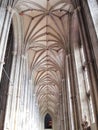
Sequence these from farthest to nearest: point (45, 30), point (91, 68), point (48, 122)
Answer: point (48, 122) < point (45, 30) < point (91, 68)

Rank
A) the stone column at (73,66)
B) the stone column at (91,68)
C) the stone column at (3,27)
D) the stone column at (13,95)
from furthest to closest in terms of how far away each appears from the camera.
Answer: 1. the stone column at (73,66)
2. the stone column at (13,95)
3. the stone column at (3,27)
4. the stone column at (91,68)

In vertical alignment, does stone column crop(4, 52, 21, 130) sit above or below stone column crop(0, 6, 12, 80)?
below

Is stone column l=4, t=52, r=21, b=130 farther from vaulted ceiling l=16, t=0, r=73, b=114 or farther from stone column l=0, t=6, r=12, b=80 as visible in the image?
stone column l=0, t=6, r=12, b=80

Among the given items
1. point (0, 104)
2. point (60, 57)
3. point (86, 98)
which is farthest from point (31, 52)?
point (86, 98)

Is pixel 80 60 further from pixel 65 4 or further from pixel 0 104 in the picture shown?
pixel 0 104

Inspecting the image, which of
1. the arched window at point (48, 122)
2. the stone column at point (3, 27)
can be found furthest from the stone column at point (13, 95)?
the arched window at point (48, 122)

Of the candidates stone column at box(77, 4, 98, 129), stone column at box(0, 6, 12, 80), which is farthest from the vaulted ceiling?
stone column at box(77, 4, 98, 129)

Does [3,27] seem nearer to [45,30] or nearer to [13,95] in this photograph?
[13,95]

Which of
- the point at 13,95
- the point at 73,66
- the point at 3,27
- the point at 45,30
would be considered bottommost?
the point at 13,95

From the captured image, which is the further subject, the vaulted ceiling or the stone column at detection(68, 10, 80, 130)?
the vaulted ceiling

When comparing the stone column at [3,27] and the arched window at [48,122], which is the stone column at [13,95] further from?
the arched window at [48,122]

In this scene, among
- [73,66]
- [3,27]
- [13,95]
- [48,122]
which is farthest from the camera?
[48,122]

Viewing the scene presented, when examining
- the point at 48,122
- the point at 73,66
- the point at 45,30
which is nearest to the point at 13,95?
the point at 73,66

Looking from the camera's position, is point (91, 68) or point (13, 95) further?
point (13, 95)
